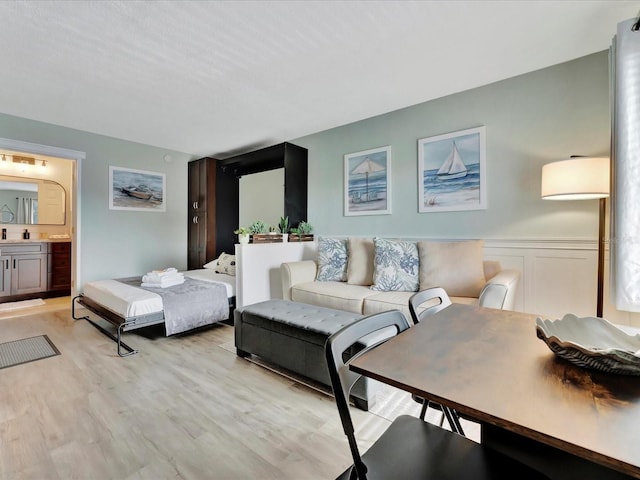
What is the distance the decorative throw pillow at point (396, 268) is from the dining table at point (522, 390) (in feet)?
5.42

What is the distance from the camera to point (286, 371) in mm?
2143

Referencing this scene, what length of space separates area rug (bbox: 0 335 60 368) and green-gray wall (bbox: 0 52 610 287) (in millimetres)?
1366

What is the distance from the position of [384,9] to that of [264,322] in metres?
2.24

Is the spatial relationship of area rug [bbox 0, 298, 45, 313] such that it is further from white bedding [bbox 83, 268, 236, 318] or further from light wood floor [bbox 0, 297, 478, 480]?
light wood floor [bbox 0, 297, 478, 480]

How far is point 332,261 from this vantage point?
3248mm

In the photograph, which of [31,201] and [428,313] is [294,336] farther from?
[31,201]

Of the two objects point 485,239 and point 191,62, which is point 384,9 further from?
point 485,239

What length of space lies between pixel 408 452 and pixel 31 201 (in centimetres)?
662

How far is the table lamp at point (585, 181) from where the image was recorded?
1984mm

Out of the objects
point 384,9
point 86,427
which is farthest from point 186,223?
point 384,9

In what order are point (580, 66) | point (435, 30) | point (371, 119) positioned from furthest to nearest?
point (371, 119), point (580, 66), point (435, 30)

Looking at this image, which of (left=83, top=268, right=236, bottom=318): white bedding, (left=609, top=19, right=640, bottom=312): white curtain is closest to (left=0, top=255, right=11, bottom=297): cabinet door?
(left=83, top=268, right=236, bottom=318): white bedding

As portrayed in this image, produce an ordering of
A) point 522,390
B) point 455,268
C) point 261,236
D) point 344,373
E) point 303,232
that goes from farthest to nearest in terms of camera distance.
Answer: point 303,232 < point 261,236 < point 455,268 < point 344,373 < point 522,390

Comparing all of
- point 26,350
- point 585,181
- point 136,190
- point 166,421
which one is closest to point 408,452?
point 166,421
